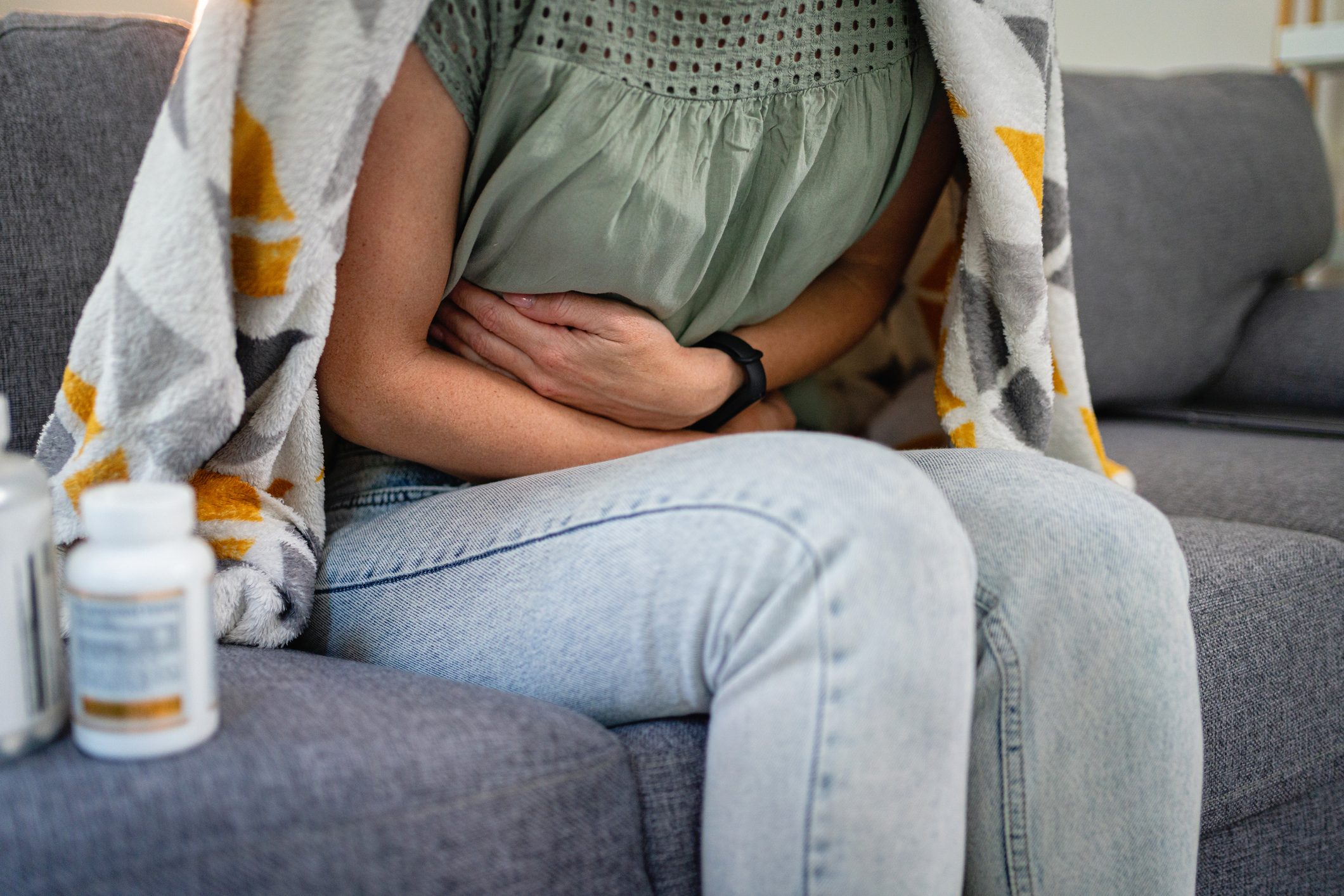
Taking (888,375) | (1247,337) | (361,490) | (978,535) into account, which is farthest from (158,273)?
(1247,337)

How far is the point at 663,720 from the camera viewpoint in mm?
598

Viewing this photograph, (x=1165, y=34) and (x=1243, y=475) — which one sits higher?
(x=1165, y=34)

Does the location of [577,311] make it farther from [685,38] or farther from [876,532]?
[876,532]

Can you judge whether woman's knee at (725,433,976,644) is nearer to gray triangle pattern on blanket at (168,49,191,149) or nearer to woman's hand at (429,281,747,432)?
woman's hand at (429,281,747,432)

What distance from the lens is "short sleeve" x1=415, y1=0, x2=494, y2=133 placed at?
24.2 inches

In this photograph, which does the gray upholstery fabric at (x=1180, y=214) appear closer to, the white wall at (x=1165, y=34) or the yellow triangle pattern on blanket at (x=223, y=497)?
the white wall at (x=1165, y=34)

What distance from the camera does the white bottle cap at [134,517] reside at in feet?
1.38

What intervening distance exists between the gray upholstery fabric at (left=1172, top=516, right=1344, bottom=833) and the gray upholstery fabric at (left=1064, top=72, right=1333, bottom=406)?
532mm

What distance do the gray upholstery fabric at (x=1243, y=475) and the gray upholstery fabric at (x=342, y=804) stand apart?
811 mm

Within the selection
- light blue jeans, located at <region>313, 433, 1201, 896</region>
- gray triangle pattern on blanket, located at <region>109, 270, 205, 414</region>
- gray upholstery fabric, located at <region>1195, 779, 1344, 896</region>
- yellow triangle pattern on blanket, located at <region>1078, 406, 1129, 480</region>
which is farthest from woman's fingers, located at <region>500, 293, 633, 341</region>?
gray upholstery fabric, located at <region>1195, 779, 1344, 896</region>

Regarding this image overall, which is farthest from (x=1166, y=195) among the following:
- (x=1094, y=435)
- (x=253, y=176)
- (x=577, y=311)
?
(x=253, y=176)

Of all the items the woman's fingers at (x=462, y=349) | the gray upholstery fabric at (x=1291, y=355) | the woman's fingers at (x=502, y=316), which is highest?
the woman's fingers at (x=502, y=316)

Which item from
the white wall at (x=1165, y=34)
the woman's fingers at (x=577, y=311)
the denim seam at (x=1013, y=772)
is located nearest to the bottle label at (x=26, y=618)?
the woman's fingers at (x=577, y=311)

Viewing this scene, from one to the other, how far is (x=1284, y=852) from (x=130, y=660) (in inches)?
34.2
